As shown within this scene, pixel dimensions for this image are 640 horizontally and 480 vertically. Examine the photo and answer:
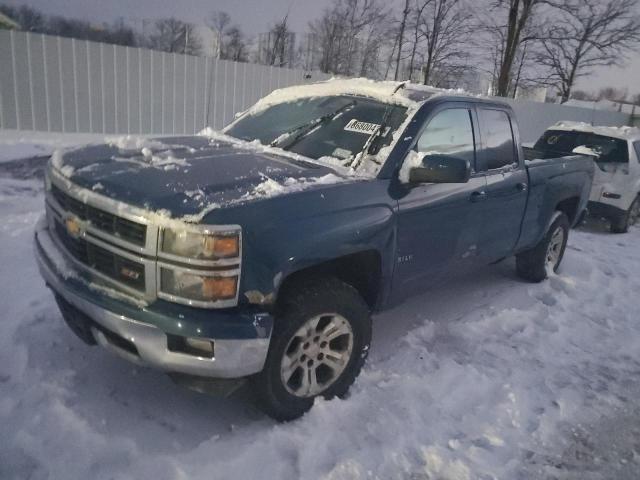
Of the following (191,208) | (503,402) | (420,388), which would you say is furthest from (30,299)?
(503,402)

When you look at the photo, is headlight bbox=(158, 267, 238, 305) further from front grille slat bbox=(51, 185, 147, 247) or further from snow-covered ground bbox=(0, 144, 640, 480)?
snow-covered ground bbox=(0, 144, 640, 480)

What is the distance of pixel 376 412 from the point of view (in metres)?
2.88

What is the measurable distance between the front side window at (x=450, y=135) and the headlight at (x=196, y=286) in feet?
5.24

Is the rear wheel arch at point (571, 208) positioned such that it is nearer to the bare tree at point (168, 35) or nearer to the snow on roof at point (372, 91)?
the snow on roof at point (372, 91)

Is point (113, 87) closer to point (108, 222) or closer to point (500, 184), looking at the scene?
point (500, 184)

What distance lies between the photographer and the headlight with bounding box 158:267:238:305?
2.24 metres

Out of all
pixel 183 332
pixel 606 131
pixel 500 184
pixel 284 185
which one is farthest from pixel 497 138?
pixel 606 131

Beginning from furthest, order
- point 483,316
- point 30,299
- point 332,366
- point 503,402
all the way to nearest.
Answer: point 483,316 → point 30,299 → point 503,402 → point 332,366

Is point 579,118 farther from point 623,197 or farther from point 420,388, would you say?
point 420,388

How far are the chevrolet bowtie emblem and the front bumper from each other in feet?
1.22

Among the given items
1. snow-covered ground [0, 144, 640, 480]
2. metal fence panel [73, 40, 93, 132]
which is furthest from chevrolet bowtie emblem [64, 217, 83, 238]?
metal fence panel [73, 40, 93, 132]

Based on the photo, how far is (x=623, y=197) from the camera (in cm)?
784

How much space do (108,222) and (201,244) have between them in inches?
21.4

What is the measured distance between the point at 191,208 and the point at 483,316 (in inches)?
118
